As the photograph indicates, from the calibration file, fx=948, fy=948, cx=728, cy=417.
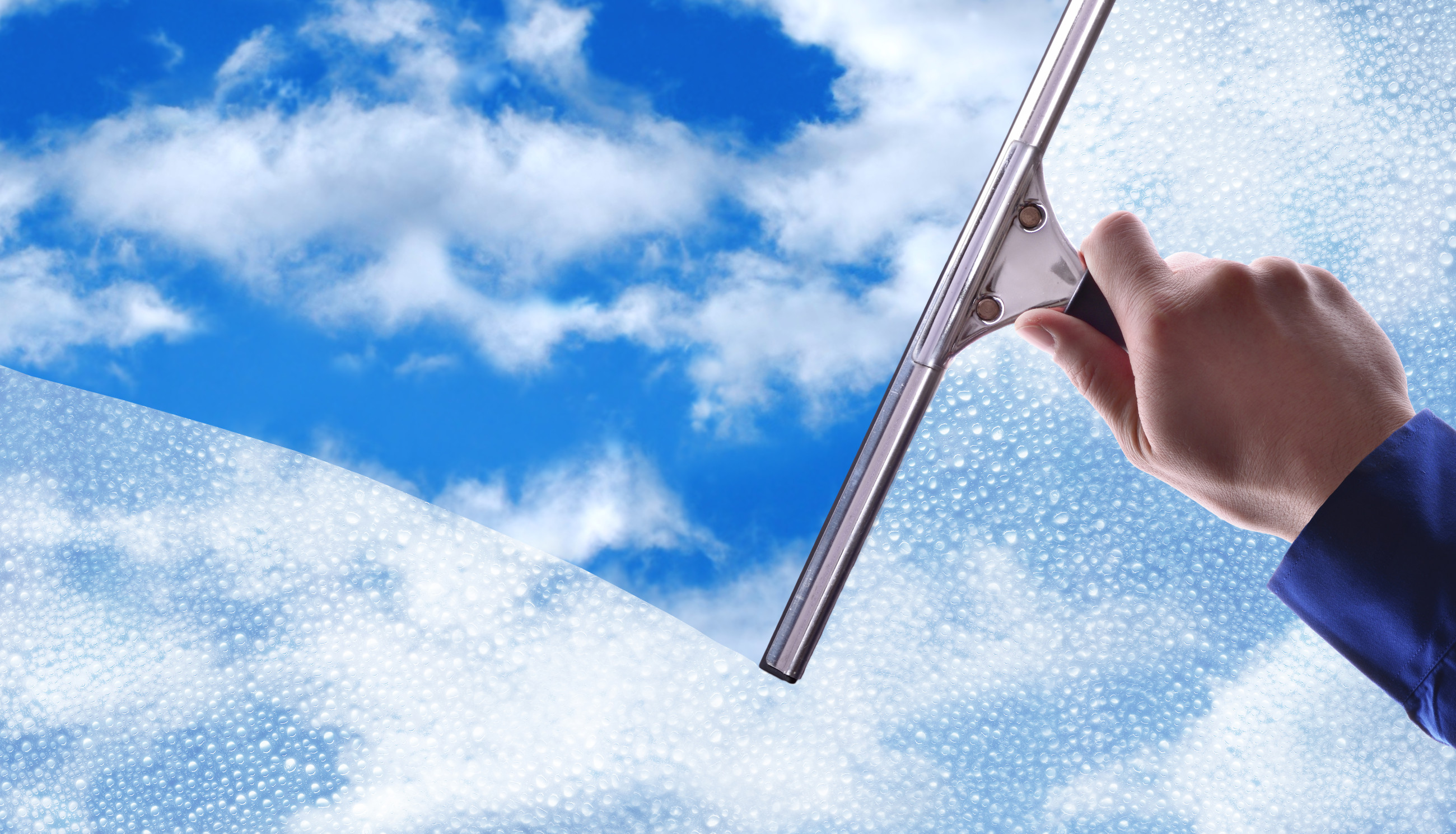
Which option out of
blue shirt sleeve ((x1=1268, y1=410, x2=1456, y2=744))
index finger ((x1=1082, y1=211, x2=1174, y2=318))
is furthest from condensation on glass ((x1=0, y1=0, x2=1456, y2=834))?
blue shirt sleeve ((x1=1268, y1=410, x2=1456, y2=744))

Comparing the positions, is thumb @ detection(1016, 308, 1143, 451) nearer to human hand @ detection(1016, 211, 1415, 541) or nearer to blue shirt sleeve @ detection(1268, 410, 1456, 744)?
human hand @ detection(1016, 211, 1415, 541)

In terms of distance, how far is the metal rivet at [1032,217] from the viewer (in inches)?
21.2

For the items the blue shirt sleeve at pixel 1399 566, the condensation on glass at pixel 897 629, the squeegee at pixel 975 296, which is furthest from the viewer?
the condensation on glass at pixel 897 629

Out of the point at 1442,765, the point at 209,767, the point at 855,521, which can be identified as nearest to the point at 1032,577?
the point at 1442,765

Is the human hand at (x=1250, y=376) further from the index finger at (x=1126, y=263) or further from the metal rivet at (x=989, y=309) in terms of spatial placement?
the metal rivet at (x=989, y=309)

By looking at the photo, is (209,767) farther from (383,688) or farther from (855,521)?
(855,521)

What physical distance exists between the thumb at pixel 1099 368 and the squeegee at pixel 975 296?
35mm

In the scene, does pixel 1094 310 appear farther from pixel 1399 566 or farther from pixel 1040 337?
pixel 1399 566

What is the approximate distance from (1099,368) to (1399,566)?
174 mm

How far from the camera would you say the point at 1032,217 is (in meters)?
0.54

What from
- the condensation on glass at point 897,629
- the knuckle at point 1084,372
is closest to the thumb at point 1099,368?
the knuckle at point 1084,372

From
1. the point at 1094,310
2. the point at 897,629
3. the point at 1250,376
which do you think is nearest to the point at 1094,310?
the point at 1094,310

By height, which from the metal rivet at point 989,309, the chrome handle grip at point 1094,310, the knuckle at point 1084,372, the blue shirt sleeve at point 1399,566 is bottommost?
the blue shirt sleeve at point 1399,566

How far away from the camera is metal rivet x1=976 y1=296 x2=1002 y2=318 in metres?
0.55
